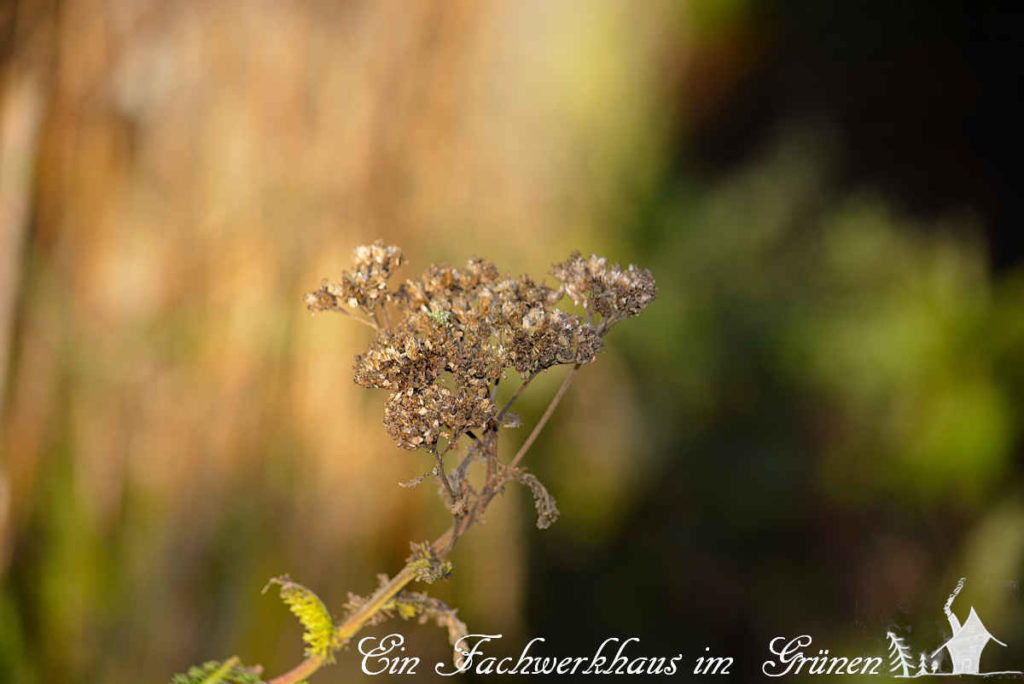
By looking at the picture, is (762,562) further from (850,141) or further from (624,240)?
(850,141)

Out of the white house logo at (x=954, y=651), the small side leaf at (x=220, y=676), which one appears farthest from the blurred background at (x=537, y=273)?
the small side leaf at (x=220, y=676)

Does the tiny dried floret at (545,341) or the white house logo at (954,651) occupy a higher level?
the tiny dried floret at (545,341)

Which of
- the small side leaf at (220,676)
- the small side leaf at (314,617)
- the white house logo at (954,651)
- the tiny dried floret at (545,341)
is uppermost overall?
the tiny dried floret at (545,341)

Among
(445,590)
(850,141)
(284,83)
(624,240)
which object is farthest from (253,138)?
(850,141)

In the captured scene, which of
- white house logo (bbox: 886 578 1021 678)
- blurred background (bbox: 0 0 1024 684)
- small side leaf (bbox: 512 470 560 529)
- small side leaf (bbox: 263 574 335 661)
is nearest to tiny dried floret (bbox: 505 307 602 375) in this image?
small side leaf (bbox: 512 470 560 529)

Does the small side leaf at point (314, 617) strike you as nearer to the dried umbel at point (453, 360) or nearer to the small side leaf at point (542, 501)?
the dried umbel at point (453, 360)

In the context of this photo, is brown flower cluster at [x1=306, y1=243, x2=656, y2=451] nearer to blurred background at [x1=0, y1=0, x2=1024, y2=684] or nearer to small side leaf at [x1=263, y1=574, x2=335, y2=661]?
small side leaf at [x1=263, y1=574, x2=335, y2=661]

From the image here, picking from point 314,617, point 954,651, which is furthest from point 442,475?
point 954,651

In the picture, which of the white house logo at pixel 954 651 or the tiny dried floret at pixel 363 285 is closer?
the tiny dried floret at pixel 363 285
